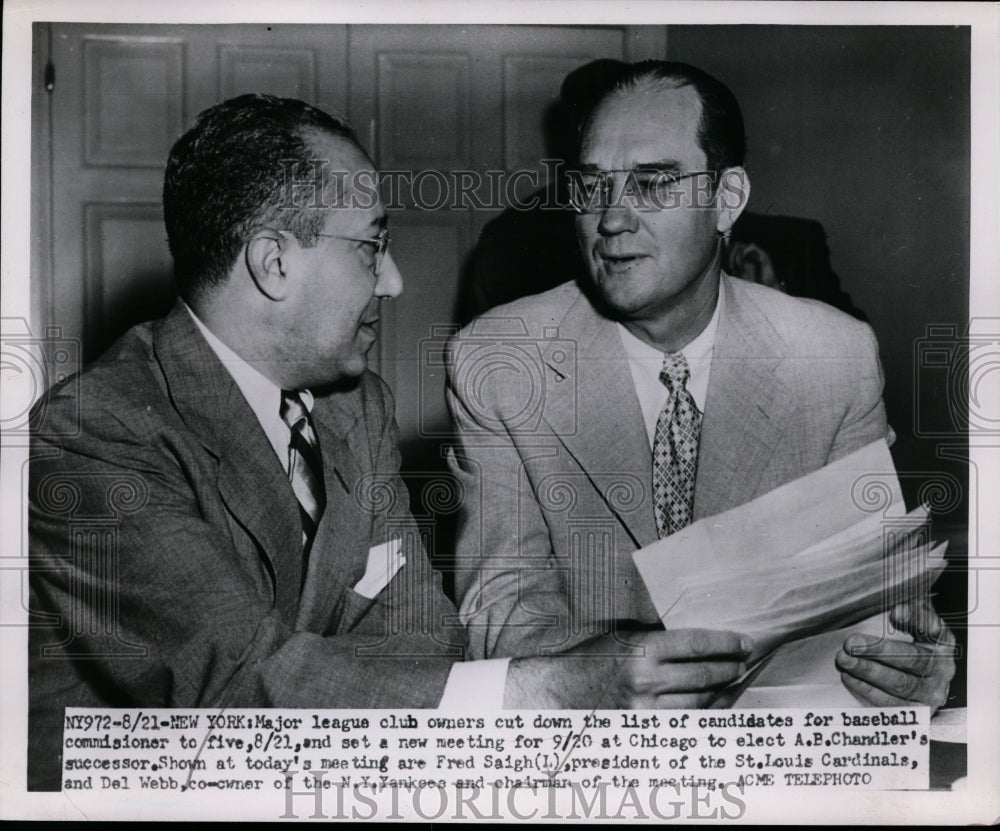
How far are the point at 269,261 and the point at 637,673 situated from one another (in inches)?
34.8

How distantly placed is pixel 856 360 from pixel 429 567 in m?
→ 0.78

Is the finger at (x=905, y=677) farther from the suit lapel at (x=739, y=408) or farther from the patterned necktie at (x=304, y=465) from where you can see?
the patterned necktie at (x=304, y=465)

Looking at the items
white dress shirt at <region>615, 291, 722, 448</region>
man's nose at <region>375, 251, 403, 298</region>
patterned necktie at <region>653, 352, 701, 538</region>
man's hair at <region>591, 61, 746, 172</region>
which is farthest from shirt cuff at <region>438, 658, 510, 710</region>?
man's hair at <region>591, 61, 746, 172</region>

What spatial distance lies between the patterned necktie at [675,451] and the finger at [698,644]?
166 millimetres

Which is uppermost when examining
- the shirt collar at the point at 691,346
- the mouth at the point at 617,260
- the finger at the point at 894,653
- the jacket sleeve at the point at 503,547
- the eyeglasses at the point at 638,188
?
the eyeglasses at the point at 638,188

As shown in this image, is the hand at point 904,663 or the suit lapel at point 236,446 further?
the hand at point 904,663

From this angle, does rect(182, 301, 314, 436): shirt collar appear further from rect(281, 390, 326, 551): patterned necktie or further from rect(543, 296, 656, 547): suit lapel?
rect(543, 296, 656, 547): suit lapel

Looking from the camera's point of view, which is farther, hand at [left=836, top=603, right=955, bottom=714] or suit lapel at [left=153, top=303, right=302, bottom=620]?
hand at [left=836, top=603, right=955, bottom=714]

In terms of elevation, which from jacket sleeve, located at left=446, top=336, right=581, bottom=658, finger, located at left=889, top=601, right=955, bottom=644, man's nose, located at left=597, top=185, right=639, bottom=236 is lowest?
finger, located at left=889, top=601, right=955, bottom=644

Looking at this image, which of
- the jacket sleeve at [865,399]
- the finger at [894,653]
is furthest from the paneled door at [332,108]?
the finger at [894,653]

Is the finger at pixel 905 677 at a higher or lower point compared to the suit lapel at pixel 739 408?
lower

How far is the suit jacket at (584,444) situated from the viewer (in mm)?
1696

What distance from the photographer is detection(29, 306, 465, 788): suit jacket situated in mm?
1614

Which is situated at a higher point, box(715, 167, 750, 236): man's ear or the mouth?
box(715, 167, 750, 236): man's ear
